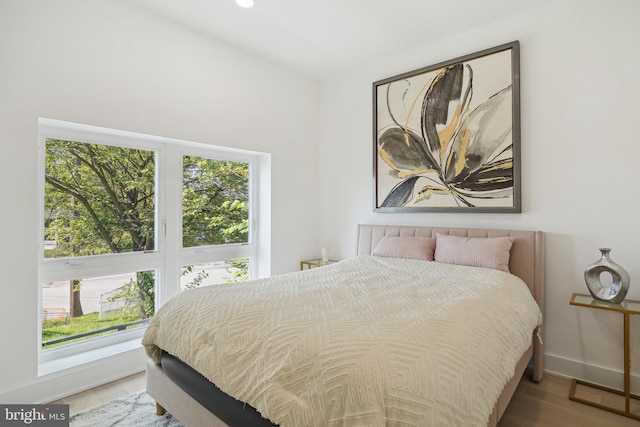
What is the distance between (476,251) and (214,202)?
2.44 meters

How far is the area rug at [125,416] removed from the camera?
1864mm

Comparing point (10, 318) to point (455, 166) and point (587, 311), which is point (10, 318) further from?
point (587, 311)

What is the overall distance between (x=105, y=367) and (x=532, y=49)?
4057 millimetres

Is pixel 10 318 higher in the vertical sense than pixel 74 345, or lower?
higher

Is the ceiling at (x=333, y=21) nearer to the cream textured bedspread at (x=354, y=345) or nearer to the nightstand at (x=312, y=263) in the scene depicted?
the cream textured bedspread at (x=354, y=345)

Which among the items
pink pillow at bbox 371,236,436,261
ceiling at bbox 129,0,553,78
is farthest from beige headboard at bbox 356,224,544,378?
ceiling at bbox 129,0,553,78

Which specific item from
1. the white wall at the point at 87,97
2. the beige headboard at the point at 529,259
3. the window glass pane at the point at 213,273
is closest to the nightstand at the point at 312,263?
the window glass pane at the point at 213,273

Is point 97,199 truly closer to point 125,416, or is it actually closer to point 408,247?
point 125,416

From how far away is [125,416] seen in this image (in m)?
1.94

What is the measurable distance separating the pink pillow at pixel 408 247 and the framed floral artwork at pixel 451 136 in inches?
14.8

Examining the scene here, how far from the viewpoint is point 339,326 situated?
1.26m

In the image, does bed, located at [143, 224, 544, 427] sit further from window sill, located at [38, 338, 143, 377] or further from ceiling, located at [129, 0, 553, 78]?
ceiling, located at [129, 0, 553, 78]

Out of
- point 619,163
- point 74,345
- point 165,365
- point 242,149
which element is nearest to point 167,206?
point 242,149

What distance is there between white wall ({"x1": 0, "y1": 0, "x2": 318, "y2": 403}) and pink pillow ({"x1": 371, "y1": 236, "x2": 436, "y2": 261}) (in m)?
1.60
